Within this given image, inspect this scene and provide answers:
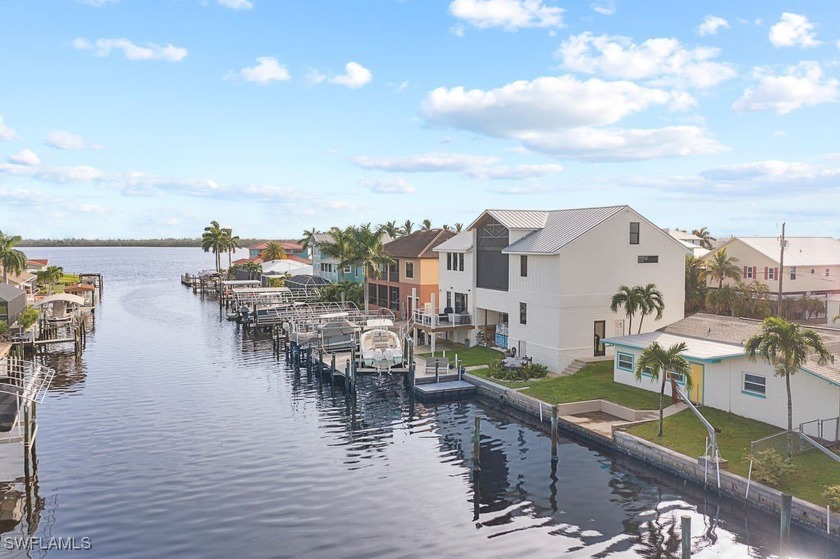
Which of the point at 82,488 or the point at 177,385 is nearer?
the point at 82,488

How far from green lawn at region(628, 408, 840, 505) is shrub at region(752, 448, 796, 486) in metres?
0.28

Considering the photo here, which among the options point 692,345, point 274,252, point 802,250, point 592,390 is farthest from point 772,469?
point 274,252

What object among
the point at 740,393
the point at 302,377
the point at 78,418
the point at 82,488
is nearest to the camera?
the point at 82,488

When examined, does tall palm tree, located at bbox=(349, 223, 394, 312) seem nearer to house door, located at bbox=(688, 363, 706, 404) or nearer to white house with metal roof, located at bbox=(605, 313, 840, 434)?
white house with metal roof, located at bbox=(605, 313, 840, 434)

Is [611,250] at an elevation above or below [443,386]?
above

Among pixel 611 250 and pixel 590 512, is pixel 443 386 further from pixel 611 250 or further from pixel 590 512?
pixel 590 512

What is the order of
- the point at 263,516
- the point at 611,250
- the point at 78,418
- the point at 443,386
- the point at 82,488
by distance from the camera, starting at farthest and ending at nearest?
the point at 611,250
the point at 443,386
the point at 78,418
the point at 82,488
the point at 263,516

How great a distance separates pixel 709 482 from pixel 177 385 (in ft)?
118

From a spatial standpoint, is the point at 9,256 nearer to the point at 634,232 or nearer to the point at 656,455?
the point at 634,232

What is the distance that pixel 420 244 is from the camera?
69.8 m

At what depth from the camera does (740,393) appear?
1267 inches

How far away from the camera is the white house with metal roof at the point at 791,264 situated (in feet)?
235

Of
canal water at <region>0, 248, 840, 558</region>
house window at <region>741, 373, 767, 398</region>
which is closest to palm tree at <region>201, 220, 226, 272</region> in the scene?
canal water at <region>0, 248, 840, 558</region>

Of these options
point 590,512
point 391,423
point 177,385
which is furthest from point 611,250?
point 177,385
